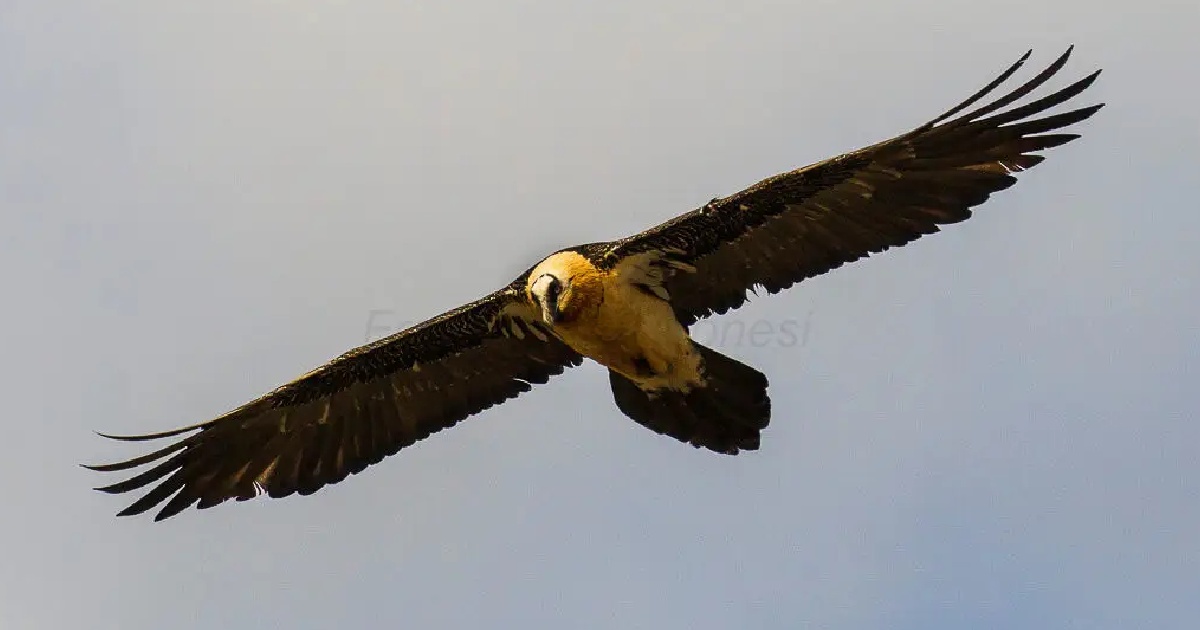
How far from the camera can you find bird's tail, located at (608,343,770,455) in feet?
41.8

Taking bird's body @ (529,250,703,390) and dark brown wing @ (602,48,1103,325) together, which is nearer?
dark brown wing @ (602,48,1103,325)

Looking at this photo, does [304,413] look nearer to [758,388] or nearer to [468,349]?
[468,349]

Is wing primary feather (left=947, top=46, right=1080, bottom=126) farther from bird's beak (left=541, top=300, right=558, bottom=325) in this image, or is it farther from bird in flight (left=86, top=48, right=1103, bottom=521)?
bird's beak (left=541, top=300, right=558, bottom=325)

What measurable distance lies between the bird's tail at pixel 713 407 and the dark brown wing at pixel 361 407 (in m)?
1.03

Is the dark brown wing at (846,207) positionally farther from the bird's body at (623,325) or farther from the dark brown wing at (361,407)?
the dark brown wing at (361,407)

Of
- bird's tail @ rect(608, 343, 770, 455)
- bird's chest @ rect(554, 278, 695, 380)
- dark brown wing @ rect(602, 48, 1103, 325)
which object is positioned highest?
dark brown wing @ rect(602, 48, 1103, 325)

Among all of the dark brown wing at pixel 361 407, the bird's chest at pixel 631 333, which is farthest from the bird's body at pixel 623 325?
the dark brown wing at pixel 361 407

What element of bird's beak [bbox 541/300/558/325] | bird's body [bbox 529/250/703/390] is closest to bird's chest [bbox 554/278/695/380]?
bird's body [bbox 529/250/703/390]

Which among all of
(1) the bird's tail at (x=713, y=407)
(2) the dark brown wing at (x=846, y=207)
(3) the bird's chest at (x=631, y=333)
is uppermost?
(2) the dark brown wing at (x=846, y=207)

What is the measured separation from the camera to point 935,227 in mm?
12102

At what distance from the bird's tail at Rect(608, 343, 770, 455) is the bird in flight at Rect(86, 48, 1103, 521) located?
11 mm

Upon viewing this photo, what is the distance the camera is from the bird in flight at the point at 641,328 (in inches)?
466

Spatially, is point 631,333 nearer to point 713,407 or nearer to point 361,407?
point 713,407

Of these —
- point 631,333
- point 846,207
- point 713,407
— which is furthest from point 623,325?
point 846,207
